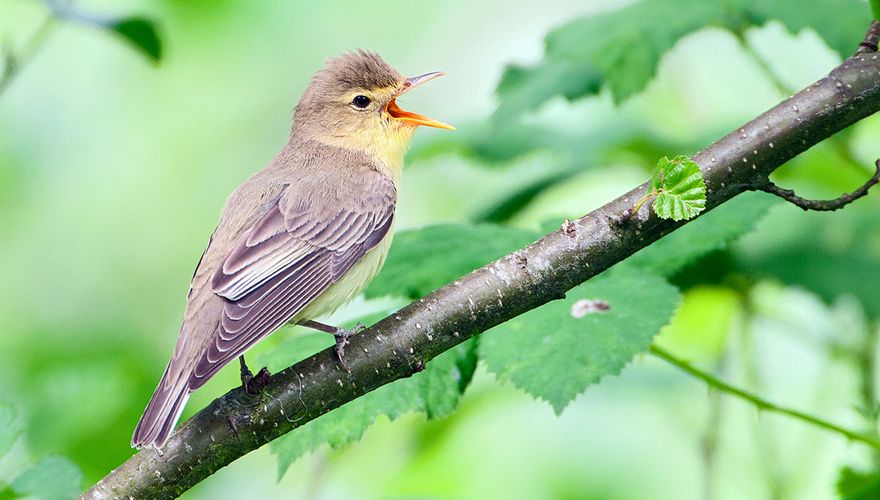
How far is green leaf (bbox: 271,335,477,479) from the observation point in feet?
9.71

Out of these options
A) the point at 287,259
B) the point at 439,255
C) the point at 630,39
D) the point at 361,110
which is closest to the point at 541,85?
the point at 630,39

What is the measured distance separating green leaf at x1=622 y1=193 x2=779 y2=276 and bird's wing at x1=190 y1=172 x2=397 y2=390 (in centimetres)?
104

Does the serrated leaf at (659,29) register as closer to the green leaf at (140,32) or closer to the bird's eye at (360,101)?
the bird's eye at (360,101)

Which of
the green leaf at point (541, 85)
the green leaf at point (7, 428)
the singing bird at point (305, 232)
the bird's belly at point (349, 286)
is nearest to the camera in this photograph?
the green leaf at point (7, 428)

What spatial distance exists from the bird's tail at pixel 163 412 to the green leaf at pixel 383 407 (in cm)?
31

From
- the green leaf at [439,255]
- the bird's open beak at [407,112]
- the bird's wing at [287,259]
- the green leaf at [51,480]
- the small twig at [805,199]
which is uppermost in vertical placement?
the bird's open beak at [407,112]

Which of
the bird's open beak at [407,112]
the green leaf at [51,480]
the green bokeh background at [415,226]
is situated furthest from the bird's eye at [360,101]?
the green leaf at [51,480]

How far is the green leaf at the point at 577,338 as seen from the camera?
286 cm

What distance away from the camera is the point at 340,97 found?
194 inches

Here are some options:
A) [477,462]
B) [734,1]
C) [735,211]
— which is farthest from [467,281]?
[477,462]

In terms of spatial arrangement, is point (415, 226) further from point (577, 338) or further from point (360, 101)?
point (577, 338)

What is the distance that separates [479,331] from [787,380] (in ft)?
12.2

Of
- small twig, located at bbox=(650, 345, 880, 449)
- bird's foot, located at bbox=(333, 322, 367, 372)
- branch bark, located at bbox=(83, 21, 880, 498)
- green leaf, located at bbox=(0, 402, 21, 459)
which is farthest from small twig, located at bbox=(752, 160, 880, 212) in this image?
green leaf, located at bbox=(0, 402, 21, 459)

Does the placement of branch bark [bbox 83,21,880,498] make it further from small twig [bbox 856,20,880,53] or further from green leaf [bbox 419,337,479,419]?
green leaf [bbox 419,337,479,419]
